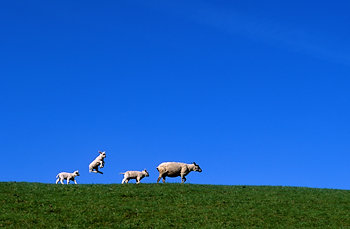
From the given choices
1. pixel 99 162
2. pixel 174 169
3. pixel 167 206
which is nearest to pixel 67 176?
pixel 99 162

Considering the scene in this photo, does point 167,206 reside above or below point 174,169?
below

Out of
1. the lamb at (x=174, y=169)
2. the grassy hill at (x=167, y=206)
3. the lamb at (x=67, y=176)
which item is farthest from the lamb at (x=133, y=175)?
the lamb at (x=67, y=176)

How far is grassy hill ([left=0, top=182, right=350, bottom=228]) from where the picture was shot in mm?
29281

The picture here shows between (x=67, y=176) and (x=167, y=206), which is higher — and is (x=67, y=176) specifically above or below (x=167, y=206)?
above

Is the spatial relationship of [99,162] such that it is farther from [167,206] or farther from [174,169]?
[167,206]

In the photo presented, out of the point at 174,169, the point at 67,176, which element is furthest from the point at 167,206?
the point at 67,176

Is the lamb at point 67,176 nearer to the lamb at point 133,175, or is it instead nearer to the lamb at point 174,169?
the lamb at point 133,175

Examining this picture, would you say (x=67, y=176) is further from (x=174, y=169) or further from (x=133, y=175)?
(x=174, y=169)

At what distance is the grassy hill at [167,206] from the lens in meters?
29.3

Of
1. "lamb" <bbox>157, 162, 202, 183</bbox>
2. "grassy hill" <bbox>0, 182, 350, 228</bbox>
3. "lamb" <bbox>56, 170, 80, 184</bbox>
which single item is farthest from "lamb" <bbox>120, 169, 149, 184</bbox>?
"lamb" <bbox>56, 170, 80, 184</bbox>

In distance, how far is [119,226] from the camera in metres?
28.4

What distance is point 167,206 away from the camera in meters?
32.2

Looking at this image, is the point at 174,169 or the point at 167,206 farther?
the point at 174,169

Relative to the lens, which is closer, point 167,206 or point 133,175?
point 167,206
